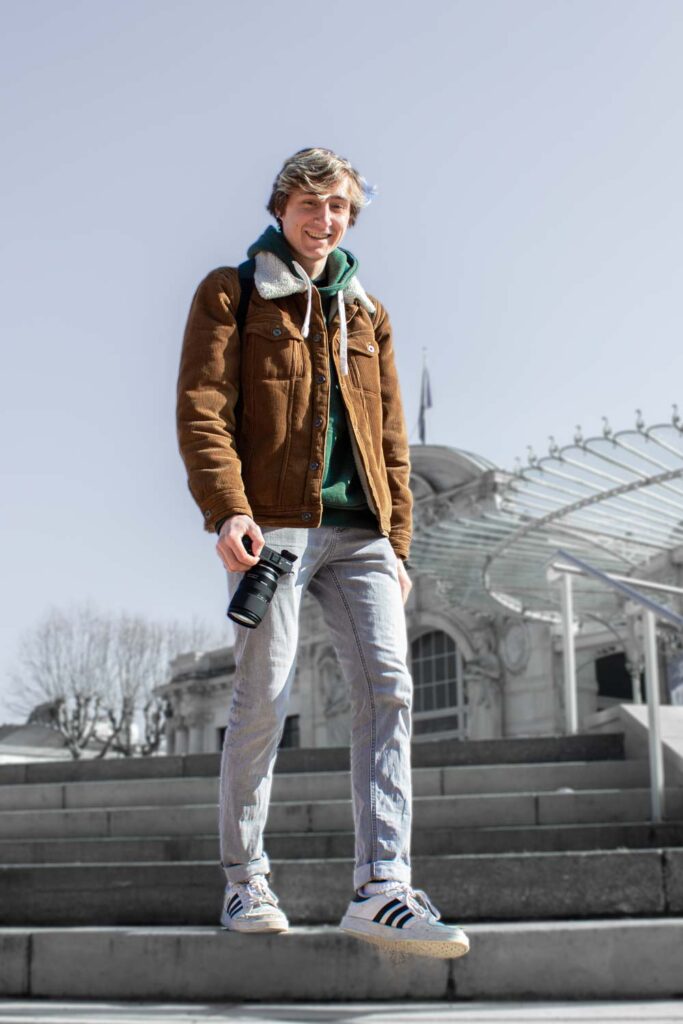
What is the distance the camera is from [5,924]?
4.34 m

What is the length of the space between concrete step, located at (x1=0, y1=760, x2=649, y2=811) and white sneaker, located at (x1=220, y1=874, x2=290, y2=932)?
2515 millimetres

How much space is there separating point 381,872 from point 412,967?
53 centimetres

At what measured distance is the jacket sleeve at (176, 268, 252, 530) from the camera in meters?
3.20

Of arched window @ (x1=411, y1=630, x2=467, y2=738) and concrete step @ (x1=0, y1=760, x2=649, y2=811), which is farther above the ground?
arched window @ (x1=411, y1=630, x2=467, y2=738)

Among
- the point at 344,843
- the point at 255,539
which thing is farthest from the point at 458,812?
the point at 255,539

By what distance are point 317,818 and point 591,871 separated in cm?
162

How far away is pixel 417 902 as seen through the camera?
310cm

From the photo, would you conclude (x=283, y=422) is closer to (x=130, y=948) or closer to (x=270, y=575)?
(x=270, y=575)

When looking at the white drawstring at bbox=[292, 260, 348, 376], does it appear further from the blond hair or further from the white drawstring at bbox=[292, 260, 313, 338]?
the blond hair

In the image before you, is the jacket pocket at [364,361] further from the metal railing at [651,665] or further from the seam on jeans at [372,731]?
the metal railing at [651,665]

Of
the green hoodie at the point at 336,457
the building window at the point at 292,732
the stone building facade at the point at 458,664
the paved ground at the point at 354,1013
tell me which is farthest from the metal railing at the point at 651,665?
the building window at the point at 292,732

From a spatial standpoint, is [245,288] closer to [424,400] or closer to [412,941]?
[412,941]

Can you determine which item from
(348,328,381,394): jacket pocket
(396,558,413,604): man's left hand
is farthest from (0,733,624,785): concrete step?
(348,328,381,394): jacket pocket

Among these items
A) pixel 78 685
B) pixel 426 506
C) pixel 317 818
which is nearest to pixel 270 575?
pixel 317 818
